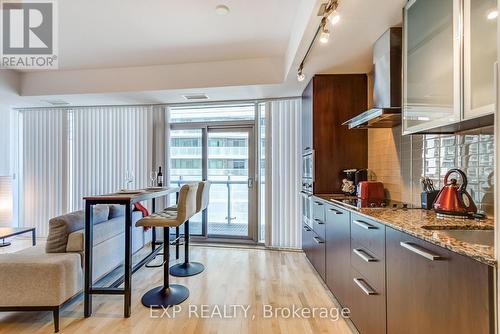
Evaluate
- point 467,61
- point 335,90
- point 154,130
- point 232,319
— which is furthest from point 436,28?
point 154,130

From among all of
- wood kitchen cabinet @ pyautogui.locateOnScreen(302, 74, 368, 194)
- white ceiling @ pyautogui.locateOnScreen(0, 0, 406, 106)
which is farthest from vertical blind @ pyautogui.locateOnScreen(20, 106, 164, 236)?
wood kitchen cabinet @ pyautogui.locateOnScreen(302, 74, 368, 194)

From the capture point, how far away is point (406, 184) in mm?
2410

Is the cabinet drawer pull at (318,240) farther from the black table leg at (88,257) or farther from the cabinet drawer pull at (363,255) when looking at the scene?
the black table leg at (88,257)

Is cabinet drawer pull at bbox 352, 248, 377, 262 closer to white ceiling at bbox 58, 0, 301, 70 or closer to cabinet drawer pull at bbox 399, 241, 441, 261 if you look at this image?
cabinet drawer pull at bbox 399, 241, 441, 261

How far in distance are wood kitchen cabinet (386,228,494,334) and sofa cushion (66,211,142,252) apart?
8.07 ft

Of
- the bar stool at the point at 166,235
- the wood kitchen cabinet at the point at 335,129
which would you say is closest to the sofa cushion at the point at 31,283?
the bar stool at the point at 166,235

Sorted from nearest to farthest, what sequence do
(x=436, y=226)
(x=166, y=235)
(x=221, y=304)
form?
(x=436, y=226)
(x=221, y=304)
(x=166, y=235)

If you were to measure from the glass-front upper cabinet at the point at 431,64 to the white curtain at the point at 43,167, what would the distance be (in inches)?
211

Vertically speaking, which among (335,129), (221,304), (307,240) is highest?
(335,129)

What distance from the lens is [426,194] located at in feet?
6.44

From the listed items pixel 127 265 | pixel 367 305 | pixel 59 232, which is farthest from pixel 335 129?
pixel 59 232

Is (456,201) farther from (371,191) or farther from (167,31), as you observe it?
(167,31)

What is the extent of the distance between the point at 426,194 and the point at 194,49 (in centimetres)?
293

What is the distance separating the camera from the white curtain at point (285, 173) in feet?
13.4
